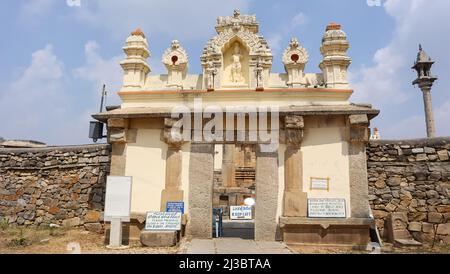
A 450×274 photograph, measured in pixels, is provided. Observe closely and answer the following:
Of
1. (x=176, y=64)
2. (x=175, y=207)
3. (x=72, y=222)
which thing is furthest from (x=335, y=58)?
(x=72, y=222)

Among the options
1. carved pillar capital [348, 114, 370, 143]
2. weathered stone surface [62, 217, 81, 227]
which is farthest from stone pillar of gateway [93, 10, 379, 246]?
weathered stone surface [62, 217, 81, 227]

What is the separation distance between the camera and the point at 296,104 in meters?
7.78

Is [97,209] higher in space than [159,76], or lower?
lower

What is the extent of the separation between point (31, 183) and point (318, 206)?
8451 millimetres

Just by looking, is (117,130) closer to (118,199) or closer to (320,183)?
(118,199)

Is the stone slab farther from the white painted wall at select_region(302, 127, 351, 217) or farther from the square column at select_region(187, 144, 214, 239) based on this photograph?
the square column at select_region(187, 144, 214, 239)

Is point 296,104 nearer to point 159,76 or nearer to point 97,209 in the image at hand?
point 159,76

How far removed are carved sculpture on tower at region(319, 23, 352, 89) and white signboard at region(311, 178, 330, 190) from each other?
2.35m

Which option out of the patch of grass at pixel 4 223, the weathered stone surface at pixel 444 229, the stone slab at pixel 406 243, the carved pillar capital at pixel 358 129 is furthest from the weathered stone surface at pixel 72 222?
the weathered stone surface at pixel 444 229

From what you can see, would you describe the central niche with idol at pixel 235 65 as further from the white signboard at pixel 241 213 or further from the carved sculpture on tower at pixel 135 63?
the white signboard at pixel 241 213

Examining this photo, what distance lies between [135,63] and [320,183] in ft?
18.5

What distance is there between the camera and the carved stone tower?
A: 1617cm

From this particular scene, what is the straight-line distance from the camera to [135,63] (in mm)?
8422
